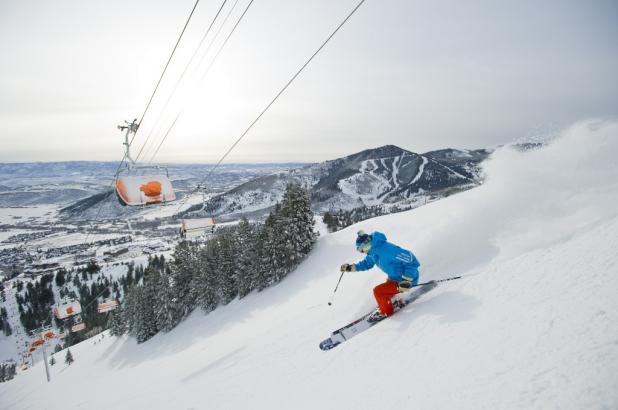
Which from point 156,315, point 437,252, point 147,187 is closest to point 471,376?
point 437,252

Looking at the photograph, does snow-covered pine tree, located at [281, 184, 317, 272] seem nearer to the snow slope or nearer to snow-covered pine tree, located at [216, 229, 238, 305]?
snow-covered pine tree, located at [216, 229, 238, 305]

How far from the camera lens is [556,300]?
17.1 ft

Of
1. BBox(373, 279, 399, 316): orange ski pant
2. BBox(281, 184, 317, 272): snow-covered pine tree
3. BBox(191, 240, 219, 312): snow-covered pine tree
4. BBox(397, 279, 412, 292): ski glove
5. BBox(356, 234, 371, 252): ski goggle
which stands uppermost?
BBox(356, 234, 371, 252): ski goggle

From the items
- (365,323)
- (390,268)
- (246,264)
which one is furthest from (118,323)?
(390,268)

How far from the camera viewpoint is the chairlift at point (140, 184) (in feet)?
56.4

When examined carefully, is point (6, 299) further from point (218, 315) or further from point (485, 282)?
point (485, 282)

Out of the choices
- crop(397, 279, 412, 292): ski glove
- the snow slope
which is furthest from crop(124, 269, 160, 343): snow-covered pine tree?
crop(397, 279, 412, 292): ski glove

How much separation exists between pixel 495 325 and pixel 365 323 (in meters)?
3.56

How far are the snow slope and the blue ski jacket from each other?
715 millimetres

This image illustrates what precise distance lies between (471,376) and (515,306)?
1.83m

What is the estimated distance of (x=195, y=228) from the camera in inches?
1079

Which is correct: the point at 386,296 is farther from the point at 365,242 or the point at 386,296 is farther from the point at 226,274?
the point at 226,274

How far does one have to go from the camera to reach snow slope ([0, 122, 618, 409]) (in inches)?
160

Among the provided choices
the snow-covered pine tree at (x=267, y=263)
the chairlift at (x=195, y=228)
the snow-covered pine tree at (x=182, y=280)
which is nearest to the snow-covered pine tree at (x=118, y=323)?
the snow-covered pine tree at (x=182, y=280)
